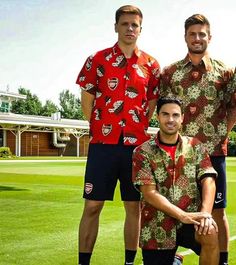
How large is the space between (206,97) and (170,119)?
0.68m

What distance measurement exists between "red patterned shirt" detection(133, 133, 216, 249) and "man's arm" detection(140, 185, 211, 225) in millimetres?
70

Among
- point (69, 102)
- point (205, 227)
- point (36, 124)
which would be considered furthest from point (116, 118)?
point (69, 102)

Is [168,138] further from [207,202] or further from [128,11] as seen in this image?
[128,11]

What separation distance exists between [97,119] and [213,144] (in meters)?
1.12

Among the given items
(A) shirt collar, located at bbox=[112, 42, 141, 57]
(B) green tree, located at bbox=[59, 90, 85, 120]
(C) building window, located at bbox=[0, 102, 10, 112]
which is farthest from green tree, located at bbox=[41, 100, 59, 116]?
(A) shirt collar, located at bbox=[112, 42, 141, 57]

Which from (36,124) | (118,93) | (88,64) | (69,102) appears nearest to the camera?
(118,93)

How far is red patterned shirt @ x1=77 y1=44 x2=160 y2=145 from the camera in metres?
4.70

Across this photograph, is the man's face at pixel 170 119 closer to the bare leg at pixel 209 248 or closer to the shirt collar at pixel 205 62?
the shirt collar at pixel 205 62

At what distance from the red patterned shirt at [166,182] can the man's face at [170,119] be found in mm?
138

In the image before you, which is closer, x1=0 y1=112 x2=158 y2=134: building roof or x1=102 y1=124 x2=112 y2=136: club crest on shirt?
x1=102 y1=124 x2=112 y2=136: club crest on shirt

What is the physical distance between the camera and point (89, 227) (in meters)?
4.65

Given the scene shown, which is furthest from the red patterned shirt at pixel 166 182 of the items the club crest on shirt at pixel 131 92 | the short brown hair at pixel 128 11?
the short brown hair at pixel 128 11

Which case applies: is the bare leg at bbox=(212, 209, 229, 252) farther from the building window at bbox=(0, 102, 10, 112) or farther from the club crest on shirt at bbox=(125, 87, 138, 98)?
the building window at bbox=(0, 102, 10, 112)

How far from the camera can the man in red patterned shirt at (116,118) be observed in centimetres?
466
